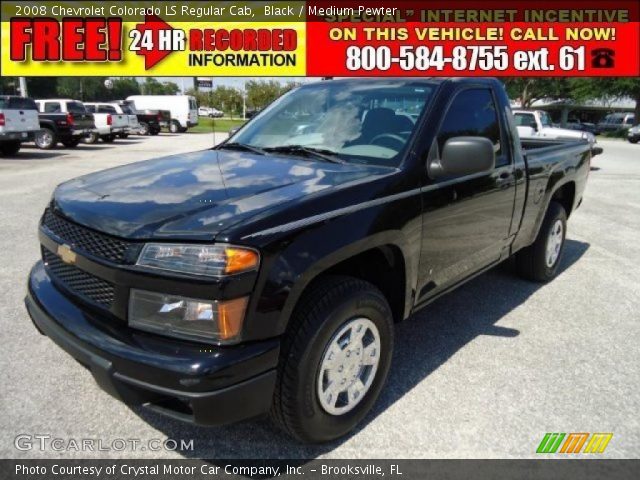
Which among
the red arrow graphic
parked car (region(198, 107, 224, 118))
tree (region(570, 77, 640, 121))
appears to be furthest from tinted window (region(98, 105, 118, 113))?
tree (region(570, 77, 640, 121))

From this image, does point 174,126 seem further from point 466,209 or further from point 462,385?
point 462,385

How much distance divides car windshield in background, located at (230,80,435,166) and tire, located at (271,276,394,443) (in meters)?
0.86

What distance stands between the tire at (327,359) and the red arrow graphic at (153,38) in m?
17.2

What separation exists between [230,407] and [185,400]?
6.9 inches

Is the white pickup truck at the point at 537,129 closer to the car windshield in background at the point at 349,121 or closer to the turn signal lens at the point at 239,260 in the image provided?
the car windshield in background at the point at 349,121

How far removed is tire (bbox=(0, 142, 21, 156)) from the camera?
51.5 ft

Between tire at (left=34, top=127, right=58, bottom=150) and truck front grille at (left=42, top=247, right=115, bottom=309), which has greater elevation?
tire at (left=34, top=127, right=58, bottom=150)

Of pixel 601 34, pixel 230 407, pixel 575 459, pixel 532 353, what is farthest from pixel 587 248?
pixel 601 34

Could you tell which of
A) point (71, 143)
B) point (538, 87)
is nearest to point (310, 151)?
point (71, 143)

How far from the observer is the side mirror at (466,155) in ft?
9.11

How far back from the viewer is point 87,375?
3.08 meters

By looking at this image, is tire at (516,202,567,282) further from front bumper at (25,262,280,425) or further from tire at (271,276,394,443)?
front bumper at (25,262,280,425)

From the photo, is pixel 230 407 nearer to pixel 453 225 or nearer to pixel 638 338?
Result: pixel 453 225

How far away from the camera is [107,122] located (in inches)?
893
